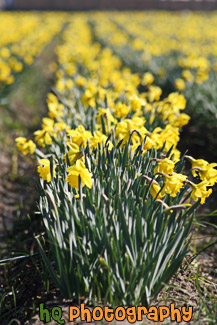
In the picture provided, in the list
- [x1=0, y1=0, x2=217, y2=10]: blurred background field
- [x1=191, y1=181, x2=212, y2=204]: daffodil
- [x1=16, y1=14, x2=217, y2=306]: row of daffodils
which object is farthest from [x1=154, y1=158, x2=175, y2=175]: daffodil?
[x1=0, y1=0, x2=217, y2=10]: blurred background field

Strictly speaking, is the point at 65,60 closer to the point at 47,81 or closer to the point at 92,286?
the point at 47,81

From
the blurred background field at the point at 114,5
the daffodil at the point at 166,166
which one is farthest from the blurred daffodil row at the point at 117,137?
the blurred background field at the point at 114,5

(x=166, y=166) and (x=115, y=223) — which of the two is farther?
(x=166, y=166)

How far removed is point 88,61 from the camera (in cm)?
635

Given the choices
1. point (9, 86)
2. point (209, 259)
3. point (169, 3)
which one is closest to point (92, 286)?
point (209, 259)

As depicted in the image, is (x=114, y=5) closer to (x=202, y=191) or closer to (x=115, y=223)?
(x=202, y=191)

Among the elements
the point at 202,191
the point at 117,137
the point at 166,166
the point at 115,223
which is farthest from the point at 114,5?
the point at 115,223

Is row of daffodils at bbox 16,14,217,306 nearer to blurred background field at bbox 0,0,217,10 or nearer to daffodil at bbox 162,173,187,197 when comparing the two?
daffodil at bbox 162,173,187,197

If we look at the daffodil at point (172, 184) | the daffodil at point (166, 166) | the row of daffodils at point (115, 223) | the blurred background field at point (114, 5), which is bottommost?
the row of daffodils at point (115, 223)

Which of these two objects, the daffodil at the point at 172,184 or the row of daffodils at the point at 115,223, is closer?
the row of daffodils at the point at 115,223

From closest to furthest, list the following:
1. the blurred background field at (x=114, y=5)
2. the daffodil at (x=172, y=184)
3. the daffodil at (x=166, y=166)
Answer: the daffodil at (x=172, y=184), the daffodil at (x=166, y=166), the blurred background field at (x=114, y=5)

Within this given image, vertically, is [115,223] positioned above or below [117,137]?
below

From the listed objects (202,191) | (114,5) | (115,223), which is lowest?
(115,223)

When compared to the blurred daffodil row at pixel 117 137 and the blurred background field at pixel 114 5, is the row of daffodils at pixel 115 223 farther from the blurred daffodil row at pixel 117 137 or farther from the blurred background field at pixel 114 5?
the blurred background field at pixel 114 5
